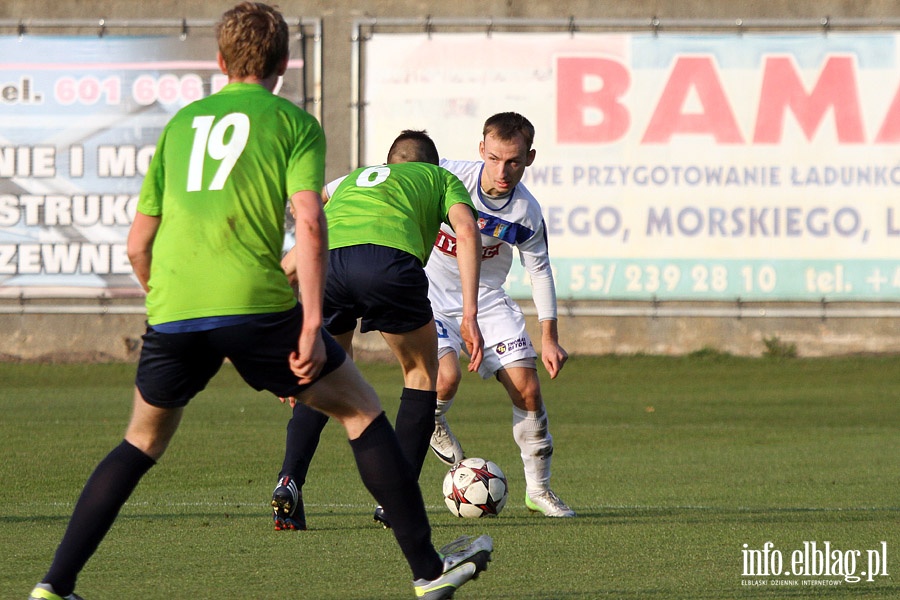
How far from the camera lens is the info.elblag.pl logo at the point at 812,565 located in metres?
5.06

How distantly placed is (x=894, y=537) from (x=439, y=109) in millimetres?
12140

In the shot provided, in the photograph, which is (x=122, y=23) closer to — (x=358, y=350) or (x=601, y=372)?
(x=358, y=350)

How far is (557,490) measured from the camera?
8188 mm

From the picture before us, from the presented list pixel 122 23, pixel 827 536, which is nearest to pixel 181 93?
pixel 122 23

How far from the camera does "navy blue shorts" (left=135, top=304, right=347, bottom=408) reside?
4098 mm

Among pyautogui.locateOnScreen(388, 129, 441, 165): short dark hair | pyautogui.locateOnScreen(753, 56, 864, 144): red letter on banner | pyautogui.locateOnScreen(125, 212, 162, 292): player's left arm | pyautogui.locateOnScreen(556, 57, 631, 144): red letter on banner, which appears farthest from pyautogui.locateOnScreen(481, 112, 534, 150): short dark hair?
pyautogui.locateOnScreen(753, 56, 864, 144): red letter on banner

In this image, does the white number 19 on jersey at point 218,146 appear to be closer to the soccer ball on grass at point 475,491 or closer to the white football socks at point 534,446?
the soccer ball on grass at point 475,491

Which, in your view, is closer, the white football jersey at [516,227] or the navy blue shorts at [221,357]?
the navy blue shorts at [221,357]

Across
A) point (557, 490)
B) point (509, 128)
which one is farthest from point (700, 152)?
point (509, 128)

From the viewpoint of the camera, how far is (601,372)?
17391 mm

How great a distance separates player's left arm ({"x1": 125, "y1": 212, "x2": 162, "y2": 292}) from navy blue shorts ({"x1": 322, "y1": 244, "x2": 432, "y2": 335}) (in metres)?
1.44

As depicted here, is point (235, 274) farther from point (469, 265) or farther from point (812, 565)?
point (812, 565)

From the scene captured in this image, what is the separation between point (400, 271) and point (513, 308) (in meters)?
1.98

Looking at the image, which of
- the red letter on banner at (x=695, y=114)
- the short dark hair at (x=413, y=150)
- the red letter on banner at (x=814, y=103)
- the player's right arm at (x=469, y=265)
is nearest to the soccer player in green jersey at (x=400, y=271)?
the player's right arm at (x=469, y=265)
